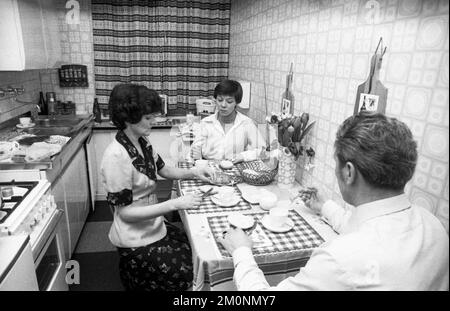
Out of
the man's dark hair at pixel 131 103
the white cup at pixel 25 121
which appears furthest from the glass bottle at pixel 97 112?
the man's dark hair at pixel 131 103

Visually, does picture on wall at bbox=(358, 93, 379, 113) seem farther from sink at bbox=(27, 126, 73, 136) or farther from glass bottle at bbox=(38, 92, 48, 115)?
glass bottle at bbox=(38, 92, 48, 115)

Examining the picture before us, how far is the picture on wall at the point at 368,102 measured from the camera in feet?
3.80

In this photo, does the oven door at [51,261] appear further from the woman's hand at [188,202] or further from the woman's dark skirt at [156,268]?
the woman's hand at [188,202]

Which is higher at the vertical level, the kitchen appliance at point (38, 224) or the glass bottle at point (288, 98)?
the glass bottle at point (288, 98)

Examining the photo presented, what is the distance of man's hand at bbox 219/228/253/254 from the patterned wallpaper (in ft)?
1.80

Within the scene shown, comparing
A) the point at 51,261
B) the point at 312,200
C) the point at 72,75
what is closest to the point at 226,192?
the point at 312,200

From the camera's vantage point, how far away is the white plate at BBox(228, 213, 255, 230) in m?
1.22

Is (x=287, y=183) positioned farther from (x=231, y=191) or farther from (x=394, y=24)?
(x=394, y=24)

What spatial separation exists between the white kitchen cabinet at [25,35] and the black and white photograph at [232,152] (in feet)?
0.04

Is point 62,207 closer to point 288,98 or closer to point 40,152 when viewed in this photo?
point 40,152

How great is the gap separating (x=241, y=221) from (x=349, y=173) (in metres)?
0.60

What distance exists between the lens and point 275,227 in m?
1.23

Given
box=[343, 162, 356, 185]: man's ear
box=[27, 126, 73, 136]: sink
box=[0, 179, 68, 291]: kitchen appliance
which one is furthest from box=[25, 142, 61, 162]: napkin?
box=[343, 162, 356, 185]: man's ear

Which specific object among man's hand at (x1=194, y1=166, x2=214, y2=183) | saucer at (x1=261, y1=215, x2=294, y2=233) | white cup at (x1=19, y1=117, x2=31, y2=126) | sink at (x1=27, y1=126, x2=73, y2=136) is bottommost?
saucer at (x1=261, y1=215, x2=294, y2=233)
